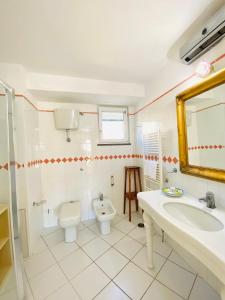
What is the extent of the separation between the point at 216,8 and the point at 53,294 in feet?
8.60

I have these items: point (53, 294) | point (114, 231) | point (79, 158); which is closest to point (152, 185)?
point (114, 231)

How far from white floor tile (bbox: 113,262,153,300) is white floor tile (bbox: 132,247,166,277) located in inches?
2.0

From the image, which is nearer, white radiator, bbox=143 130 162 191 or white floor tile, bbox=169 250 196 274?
white floor tile, bbox=169 250 196 274

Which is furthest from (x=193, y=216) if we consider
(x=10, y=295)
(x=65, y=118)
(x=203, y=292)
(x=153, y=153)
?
(x=65, y=118)

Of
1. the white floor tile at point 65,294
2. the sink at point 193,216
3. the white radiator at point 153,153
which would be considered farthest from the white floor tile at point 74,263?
the white radiator at point 153,153

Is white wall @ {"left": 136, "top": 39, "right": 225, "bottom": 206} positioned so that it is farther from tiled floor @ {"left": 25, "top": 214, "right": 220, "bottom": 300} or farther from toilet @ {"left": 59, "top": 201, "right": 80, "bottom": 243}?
toilet @ {"left": 59, "top": 201, "right": 80, "bottom": 243}

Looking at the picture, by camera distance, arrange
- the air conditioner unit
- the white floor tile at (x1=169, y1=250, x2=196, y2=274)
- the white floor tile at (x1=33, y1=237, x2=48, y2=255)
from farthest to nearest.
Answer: the white floor tile at (x1=33, y1=237, x2=48, y2=255) < the white floor tile at (x1=169, y1=250, x2=196, y2=274) < the air conditioner unit

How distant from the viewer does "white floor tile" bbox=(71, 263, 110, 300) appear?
1.28 metres

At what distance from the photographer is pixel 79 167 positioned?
2531mm

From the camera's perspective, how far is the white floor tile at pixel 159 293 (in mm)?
1212

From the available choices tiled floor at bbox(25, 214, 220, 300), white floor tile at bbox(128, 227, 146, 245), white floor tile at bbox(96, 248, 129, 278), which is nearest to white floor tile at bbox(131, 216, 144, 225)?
white floor tile at bbox(128, 227, 146, 245)

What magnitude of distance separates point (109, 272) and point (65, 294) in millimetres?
429

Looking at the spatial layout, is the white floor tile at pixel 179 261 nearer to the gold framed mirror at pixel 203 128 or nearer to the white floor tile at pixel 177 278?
the white floor tile at pixel 177 278

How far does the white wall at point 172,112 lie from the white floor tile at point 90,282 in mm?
1218
